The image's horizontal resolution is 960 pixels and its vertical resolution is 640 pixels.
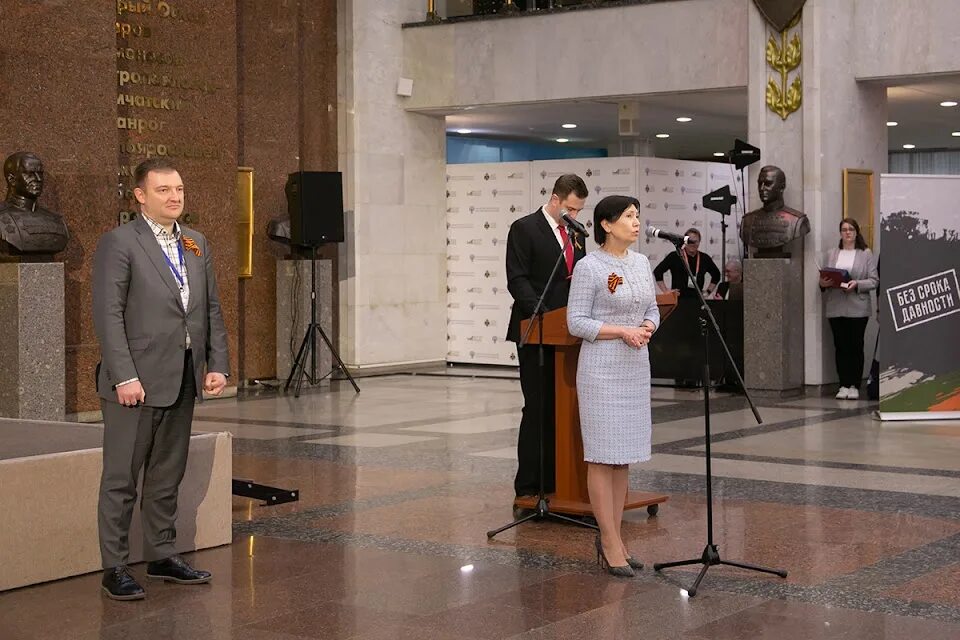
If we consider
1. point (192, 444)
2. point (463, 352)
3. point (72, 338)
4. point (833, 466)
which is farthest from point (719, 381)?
point (192, 444)

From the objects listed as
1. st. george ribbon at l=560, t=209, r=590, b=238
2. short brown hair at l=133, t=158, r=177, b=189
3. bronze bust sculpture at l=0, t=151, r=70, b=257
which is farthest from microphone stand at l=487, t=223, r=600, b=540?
bronze bust sculpture at l=0, t=151, r=70, b=257

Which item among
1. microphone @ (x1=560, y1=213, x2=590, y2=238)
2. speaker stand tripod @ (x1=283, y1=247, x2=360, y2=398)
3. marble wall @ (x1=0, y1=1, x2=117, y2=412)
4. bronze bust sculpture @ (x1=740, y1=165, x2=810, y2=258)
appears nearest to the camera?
microphone @ (x1=560, y1=213, x2=590, y2=238)

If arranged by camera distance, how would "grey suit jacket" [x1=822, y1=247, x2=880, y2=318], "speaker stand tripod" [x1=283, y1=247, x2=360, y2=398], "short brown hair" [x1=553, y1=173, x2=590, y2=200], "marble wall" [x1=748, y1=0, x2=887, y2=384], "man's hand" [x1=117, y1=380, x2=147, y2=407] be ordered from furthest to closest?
"speaker stand tripod" [x1=283, y1=247, x2=360, y2=398] < "marble wall" [x1=748, y1=0, x2=887, y2=384] < "grey suit jacket" [x1=822, y1=247, x2=880, y2=318] < "short brown hair" [x1=553, y1=173, x2=590, y2=200] < "man's hand" [x1=117, y1=380, x2=147, y2=407]

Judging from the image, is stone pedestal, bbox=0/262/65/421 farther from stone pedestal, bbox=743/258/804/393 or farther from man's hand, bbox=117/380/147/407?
stone pedestal, bbox=743/258/804/393

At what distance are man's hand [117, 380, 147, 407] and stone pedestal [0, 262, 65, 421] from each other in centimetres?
583

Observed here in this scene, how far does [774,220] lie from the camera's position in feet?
41.6

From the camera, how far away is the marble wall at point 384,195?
49.6ft

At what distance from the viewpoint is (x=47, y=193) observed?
1140 centimetres

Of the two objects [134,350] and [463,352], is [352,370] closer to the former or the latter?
[463,352]

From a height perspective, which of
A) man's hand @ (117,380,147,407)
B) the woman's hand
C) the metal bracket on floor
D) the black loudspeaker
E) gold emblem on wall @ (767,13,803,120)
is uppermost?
gold emblem on wall @ (767,13,803,120)

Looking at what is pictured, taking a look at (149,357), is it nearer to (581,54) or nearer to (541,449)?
(541,449)

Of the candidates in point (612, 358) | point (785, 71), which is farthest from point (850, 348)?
point (612, 358)

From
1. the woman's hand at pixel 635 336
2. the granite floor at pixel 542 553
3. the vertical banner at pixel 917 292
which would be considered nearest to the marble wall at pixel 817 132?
the vertical banner at pixel 917 292

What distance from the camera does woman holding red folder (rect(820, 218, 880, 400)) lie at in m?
12.3
